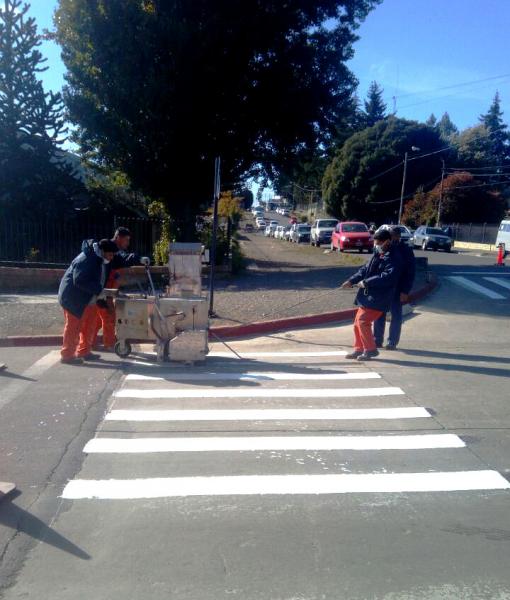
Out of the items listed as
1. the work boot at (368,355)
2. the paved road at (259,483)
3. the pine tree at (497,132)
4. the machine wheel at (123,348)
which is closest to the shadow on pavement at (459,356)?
the paved road at (259,483)

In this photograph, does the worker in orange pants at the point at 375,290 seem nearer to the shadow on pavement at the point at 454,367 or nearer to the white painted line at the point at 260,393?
the shadow on pavement at the point at 454,367

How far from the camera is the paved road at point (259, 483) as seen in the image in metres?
3.61

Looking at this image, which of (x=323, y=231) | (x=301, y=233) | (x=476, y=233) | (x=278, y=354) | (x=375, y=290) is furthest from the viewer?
(x=476, y=233)

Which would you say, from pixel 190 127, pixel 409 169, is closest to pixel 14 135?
pixel 190 127

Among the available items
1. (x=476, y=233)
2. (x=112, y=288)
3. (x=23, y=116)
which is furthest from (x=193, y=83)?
(x=476, y=233)

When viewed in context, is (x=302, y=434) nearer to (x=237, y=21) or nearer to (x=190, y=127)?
(x=190, y=127)

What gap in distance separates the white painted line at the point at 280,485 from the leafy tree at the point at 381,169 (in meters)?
57.9

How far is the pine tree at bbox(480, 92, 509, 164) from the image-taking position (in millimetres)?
85750

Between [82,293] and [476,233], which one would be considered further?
[476,233]

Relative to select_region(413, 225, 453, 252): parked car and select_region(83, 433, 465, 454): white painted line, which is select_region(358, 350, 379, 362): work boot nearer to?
select_region(83, 433, 465, 454): white painted line

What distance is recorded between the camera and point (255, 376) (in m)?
8.13

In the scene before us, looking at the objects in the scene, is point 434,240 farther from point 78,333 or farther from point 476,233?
point 78,333

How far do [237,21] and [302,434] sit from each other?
16.6 meters

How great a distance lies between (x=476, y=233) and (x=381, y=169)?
15.7 meters
